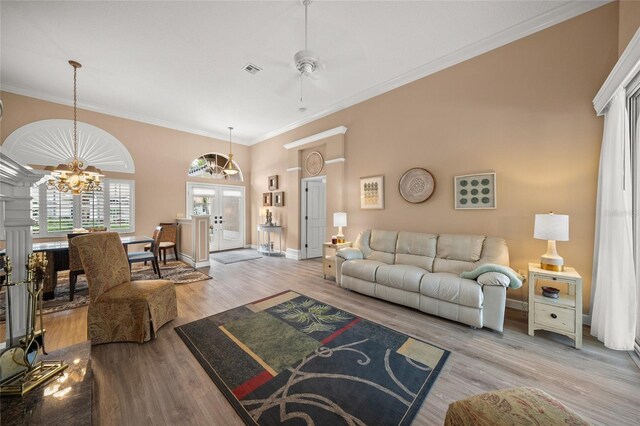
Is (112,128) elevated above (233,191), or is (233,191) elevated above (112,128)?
(112,128)

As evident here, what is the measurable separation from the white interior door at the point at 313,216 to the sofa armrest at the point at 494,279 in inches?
163

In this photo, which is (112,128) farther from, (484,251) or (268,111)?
(484,251)

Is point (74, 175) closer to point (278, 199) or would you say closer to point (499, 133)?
point (278, 199)

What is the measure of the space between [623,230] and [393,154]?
292 cm

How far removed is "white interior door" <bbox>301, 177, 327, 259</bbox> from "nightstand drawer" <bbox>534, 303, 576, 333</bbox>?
15.0 feet

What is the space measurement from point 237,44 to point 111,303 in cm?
359

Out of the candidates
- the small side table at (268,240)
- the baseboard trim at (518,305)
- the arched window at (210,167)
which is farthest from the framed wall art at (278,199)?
the baseboard trim at (518,305)

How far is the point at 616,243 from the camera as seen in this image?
2223 mm

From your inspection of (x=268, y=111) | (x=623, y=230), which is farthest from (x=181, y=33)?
(x=623, y=230)

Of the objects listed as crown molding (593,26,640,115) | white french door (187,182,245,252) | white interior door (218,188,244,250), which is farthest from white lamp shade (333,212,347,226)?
white interior door (218,188,244,250)

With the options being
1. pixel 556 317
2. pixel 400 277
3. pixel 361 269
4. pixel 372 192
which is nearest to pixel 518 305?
pixel 556 317

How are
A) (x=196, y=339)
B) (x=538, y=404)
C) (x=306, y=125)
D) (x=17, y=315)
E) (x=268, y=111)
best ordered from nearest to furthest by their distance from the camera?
(x=538, y=404)
(x=17, y=315)
(x=196, y=339)
(x=268, y=111)
(x=306, y=125)

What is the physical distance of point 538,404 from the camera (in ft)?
3.44

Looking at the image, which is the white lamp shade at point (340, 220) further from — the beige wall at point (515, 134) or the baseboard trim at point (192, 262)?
the baseboard trim at point (192, 262)
